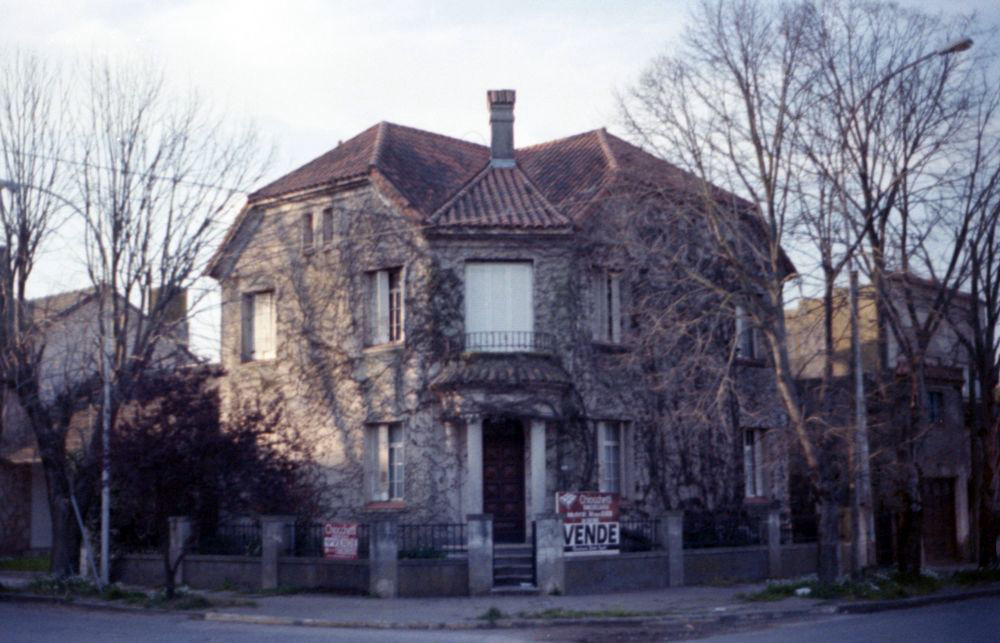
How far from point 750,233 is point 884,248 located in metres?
2.81

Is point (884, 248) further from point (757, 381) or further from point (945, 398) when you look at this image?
point (945, 398)

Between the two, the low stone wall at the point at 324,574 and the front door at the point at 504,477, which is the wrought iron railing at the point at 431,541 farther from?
the front door at the point at 504,477

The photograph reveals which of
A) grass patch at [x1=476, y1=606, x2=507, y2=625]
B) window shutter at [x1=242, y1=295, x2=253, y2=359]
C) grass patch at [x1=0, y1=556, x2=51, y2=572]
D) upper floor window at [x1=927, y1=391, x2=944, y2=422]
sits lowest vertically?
grass patch at [x1=0, y1=556, x2=51, y2=572]

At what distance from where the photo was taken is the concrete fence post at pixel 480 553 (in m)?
21.4

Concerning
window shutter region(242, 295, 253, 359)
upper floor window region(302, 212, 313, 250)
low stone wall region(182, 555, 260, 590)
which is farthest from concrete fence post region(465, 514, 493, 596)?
window shutter region(242, 295, 253, 359)

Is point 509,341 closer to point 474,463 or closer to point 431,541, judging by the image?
point 474,463

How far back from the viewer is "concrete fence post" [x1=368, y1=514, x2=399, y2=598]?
70.3 ft

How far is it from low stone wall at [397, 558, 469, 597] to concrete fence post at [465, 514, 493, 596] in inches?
8.1

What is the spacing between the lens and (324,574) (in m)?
22.5

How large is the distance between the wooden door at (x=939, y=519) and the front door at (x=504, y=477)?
14113 millimetres

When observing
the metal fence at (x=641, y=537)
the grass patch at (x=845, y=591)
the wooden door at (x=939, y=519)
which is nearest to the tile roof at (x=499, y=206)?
the metal fence at (x=641, y=537)

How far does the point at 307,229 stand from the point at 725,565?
12575 mm

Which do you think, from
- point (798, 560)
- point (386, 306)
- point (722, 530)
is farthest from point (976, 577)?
point (386, 306)

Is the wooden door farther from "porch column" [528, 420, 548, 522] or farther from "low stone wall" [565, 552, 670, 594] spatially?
"porch column" [528, 420, 548, 522]
